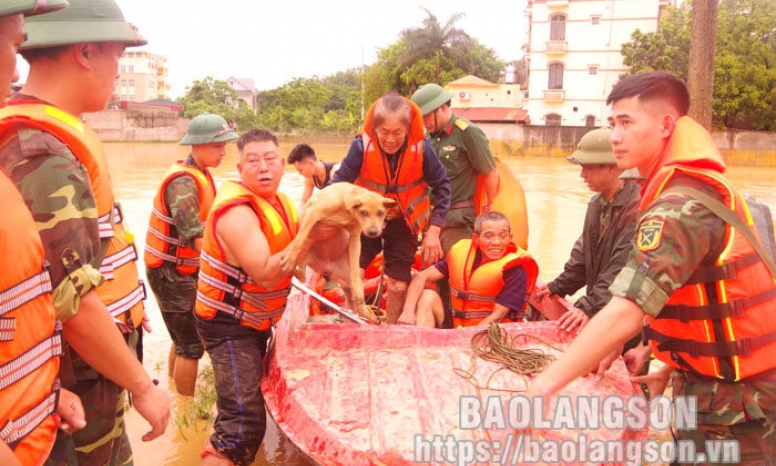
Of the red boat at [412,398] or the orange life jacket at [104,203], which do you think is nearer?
the orange life jacket at [104,203]

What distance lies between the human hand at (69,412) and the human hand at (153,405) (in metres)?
0.21

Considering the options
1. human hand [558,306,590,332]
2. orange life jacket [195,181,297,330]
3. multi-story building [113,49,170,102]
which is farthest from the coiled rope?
multi-story building [113,49,170,102]

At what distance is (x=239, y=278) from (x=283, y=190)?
52.7 feet

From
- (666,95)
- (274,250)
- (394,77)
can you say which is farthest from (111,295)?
(394,77)

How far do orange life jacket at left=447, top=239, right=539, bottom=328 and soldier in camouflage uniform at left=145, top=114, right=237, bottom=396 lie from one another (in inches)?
76.5

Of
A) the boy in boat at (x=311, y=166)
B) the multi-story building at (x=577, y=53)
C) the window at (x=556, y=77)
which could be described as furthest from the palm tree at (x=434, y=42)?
the boy in boat at (x=311, y=166)

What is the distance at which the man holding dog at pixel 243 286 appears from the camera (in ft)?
9.66

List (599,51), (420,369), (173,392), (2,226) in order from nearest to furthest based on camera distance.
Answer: (2,226)
(420,369)
(173,392)
(599,51)

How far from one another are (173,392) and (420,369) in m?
2.93

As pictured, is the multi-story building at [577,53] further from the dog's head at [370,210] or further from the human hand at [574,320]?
the dog's head at [370,210]

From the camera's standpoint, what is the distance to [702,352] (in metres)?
2.10

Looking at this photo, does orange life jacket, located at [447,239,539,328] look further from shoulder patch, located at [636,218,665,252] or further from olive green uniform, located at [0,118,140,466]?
olive green uniform, located at [0,118,140,466]

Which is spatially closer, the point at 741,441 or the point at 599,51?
the point at 741,441

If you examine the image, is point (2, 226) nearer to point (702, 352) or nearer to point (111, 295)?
point (111, 295)
